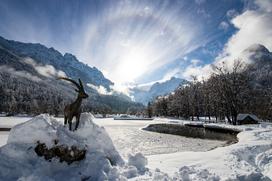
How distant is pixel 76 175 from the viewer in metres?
9.37

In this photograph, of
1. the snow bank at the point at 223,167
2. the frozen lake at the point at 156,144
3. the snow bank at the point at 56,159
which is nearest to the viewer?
the snow bank at the point at 56,159

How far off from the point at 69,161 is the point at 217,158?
876 centimetres

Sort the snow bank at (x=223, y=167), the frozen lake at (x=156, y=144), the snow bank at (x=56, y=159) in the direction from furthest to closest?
the frozen lake at (x=156, y=144), the snow bank at (x=223, y=167), the snow bank at (x=56, y=159)

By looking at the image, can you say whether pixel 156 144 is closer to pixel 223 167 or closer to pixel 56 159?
pixel 223 167

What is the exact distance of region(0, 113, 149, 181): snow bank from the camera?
902cm

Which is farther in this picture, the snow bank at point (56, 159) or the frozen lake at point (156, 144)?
the frozen lake at point (156, 144)

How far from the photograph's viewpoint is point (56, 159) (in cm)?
998

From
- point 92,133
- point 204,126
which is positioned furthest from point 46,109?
point 92,133

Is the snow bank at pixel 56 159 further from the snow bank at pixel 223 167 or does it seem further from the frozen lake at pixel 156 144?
the frozen lake at pixel 156 144

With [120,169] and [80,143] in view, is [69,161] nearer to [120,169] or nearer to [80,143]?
[80,143]

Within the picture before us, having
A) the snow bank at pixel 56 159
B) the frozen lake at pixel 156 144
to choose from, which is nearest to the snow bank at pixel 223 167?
the snow bank at pixel 56 159

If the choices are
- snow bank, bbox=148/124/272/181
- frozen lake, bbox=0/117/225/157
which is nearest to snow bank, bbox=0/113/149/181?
snow bank, bbox=148/124/272/181

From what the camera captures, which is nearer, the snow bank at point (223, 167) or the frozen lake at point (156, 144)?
the snow bank at point (223, 167)

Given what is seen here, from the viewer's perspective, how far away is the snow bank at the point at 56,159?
9016 mm
